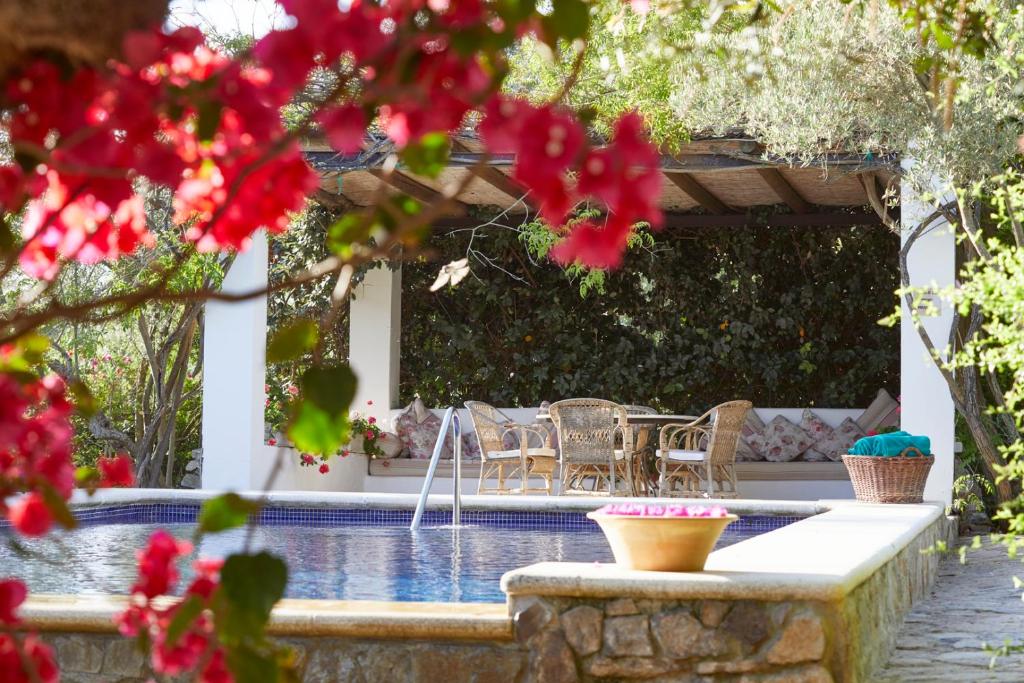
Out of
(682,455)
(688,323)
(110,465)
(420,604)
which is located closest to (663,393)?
(688,323)

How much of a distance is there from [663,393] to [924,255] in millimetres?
4070

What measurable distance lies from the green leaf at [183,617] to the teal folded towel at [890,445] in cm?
598

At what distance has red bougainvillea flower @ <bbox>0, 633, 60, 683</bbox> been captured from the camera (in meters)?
1.19

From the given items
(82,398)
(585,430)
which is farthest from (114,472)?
(585,430)

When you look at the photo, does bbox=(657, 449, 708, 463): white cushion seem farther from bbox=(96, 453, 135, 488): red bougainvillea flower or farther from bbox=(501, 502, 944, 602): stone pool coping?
bbox=(96, 453, 135, 488): red bougainvillea flower

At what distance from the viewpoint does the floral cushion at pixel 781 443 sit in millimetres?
10422

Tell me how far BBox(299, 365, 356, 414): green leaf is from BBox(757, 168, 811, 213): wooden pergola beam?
8.39m

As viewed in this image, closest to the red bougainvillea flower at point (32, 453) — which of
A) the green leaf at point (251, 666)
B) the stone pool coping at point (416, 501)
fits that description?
the green leaf at point (251, 666)

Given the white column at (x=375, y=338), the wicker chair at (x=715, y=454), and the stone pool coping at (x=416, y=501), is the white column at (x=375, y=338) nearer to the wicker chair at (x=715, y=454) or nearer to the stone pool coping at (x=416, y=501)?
the wicker chair at (x=715, y=454)

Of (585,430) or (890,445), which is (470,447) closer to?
(585,430)

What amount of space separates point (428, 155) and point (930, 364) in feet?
23.0

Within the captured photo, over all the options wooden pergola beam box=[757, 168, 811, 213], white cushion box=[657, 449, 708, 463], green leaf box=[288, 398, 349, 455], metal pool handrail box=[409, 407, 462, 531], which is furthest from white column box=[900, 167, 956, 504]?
green leaf box=[288, 398, 349, 455]

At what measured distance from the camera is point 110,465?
1772 mm

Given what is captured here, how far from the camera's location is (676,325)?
1163 cm
